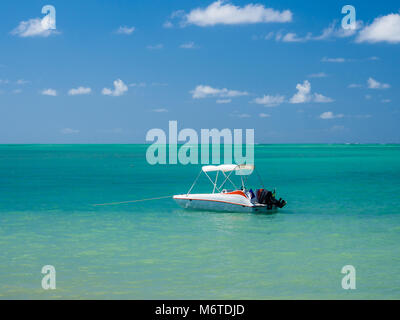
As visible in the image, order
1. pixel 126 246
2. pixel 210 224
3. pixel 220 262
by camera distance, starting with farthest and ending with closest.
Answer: pixel 210 224 < pixel 126 246 < pixel 220 262

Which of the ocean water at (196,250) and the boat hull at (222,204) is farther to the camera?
the boat hull at (222,204)

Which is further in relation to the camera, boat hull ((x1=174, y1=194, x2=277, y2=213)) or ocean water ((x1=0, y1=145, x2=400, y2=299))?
boat hull ((x1=174, y1=194, x2=277, y2=213))

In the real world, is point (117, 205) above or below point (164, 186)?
below

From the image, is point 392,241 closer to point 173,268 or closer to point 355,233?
point 355,233

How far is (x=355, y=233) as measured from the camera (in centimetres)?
2152

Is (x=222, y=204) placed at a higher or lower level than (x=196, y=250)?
higher

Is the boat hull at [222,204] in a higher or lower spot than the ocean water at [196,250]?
higher

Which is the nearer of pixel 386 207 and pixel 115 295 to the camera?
pixel 115 295

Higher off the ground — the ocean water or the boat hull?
the boat hull

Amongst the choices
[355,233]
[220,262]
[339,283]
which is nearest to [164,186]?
[355,233]

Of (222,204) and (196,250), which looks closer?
(196,250)

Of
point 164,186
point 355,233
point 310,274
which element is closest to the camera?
point 310,274
